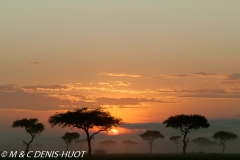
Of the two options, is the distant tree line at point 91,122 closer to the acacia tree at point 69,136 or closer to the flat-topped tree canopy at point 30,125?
the flat-topped tree canopy at point 30,125

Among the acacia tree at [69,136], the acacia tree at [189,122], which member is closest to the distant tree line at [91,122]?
the acacia tree at [189,122]

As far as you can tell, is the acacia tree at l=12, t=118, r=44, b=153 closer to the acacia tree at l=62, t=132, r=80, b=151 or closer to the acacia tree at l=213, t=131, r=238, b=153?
the acacia tree at l=62, t=132, r=80, b=151

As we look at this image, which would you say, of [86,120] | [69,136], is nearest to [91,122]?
[86,120]

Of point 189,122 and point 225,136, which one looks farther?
point 225,136

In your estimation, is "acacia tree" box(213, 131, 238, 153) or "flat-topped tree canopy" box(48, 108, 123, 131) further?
"acacia tree" box(213, 131, 238, 153)

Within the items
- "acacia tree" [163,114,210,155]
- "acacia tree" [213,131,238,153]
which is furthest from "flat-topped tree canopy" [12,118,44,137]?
"acacia tree" [213,131,238,153]

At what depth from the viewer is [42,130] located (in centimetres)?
10550

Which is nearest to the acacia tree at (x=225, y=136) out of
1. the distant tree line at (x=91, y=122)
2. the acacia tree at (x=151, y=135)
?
the acacia tree at (x=151, y=135)

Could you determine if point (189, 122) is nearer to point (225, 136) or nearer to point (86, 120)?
point (86, 120)

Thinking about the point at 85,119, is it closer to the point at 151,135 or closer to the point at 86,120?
the point at 86,120

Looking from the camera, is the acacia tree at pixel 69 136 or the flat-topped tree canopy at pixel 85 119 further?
the acacia tree at pixel 69 136

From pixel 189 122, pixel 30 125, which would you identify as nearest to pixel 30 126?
pixel 30 125

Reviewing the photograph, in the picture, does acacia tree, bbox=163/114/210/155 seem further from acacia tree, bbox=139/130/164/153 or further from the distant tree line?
acacia tree, bbox=139/130/164/153

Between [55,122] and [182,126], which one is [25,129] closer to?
[55,122]
